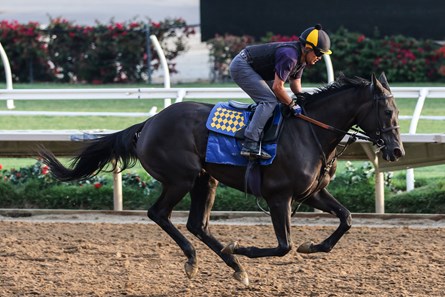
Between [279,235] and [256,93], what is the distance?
3.13 feet

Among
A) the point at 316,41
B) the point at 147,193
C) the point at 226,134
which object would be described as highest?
the point at 316,41

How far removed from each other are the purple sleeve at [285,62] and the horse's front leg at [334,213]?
885 millimetres

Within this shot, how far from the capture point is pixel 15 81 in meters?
18.2

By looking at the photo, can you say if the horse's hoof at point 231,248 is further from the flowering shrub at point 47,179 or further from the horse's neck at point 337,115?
the flowering shrub at point 47,179

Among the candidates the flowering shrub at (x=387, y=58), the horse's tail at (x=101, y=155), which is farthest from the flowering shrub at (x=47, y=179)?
the flowering shrub at (x=387, y=58)

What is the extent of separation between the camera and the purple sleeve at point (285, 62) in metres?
6.50

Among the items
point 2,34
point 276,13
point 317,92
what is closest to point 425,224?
point 317,92

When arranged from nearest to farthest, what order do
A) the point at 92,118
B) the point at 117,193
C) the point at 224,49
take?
the point at 117,193 → the point at 92,118 → the point at 224,49

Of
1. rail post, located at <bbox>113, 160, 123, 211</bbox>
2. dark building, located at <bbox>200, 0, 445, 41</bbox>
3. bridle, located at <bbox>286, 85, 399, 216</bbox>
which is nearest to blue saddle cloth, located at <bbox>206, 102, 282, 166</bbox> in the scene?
bridle, located at <bbox>286, 85, 399, 216</bbox>

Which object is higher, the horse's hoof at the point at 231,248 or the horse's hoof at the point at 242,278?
the horse's hoof at the point at 231,248

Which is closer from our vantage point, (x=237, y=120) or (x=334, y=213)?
(x=237, y=120)

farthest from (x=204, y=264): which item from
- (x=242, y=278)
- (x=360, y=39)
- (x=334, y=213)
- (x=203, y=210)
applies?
(x=360, y=39)

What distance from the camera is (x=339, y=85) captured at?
22.1 ft

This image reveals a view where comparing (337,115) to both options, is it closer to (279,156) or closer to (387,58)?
(279,156)
